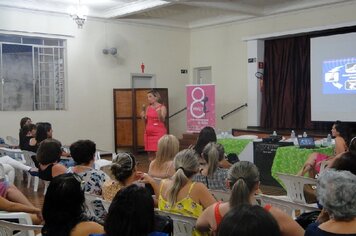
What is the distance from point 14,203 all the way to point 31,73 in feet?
22.0

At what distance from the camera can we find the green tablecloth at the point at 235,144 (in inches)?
262

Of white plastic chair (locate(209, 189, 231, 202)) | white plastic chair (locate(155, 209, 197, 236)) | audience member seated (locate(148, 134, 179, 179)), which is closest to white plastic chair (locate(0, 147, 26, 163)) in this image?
audience member seated (locate(148, 134, 179, 179))

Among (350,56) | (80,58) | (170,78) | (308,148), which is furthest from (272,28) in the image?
(308,148)

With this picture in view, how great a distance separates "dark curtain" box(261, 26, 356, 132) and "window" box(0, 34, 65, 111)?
4726 mm

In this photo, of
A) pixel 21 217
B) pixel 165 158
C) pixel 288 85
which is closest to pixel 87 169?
pixel 21 217

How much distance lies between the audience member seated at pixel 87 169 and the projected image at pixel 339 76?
652 centimetres

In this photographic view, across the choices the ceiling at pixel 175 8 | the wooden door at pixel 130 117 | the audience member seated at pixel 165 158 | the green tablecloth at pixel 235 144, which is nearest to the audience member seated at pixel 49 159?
the audience member seated at pixel 165 158

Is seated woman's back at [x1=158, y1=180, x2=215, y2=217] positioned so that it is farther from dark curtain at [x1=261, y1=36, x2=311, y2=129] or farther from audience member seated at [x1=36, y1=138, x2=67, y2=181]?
dark curtain at [x1=261, y1=36, x2=311, y2=129]

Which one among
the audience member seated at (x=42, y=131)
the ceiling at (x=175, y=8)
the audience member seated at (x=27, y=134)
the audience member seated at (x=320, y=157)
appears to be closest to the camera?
the audience member seated at (x=320, y=157)

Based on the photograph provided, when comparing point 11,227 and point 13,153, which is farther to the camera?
point 13,153

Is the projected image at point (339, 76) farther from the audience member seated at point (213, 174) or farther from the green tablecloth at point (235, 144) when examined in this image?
the audience member seated at point (213, 174)

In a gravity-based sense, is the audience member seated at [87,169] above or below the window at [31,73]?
below

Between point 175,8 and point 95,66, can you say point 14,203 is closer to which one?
point 95,66

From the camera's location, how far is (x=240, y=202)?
7.31 ft
